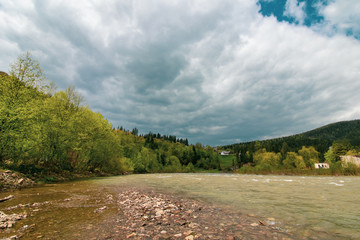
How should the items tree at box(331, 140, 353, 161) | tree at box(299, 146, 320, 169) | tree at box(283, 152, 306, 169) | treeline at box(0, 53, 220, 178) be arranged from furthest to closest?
tree at box(299, 146, 320, 169) < tree at box(331, 140, 353, 161) < tree at box(283, 152, 306, 169) < treeline at box(0, 53, 220, 178)

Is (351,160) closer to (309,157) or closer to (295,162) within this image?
→ (295,162)

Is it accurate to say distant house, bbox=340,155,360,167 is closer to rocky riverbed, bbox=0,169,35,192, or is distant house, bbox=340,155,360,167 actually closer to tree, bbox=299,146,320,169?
tree, bbox=299,146,320,169

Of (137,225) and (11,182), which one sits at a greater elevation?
(11,182)

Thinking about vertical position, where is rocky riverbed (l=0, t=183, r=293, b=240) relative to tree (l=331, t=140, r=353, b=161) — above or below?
below

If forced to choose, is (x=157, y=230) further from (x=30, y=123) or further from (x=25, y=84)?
(x=25, y=84)

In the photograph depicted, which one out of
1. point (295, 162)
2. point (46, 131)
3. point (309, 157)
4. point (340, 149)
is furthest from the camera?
point (309, 157)

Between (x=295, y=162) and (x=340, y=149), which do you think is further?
(x=340, y=149)

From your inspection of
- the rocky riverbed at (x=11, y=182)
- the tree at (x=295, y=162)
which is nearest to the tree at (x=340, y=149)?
the tree at (x=295, y=162)

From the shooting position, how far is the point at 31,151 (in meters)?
24.1

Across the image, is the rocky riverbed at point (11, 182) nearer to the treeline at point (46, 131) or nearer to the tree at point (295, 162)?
the treeline at point (46, 131)

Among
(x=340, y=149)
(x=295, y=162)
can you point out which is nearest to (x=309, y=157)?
(x=340, y=149)

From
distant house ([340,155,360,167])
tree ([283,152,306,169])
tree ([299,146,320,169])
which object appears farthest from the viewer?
tree ([299,146,320,169])

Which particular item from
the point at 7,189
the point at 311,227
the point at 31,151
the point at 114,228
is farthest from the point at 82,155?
the point at 311,227

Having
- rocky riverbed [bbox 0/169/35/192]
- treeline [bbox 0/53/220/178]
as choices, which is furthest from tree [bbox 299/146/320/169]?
rocky riverbed [bbox 0/169/35/192]
